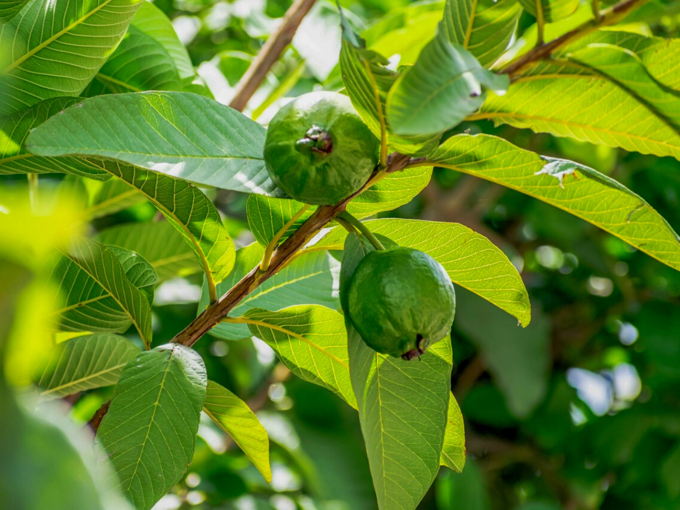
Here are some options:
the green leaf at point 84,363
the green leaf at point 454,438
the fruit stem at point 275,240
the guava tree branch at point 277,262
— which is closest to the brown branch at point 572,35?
the guava tree branch at point 277,262

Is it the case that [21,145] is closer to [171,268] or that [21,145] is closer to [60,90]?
[60,90]

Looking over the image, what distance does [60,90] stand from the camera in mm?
775

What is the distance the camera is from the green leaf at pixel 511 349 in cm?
210

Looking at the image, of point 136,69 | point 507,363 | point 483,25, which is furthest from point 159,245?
point 507,363

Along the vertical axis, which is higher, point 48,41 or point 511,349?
point 48,41

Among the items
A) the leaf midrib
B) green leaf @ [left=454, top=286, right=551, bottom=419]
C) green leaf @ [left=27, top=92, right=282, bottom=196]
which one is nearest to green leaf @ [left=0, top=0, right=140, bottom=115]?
the leaf midrib

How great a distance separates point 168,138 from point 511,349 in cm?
175

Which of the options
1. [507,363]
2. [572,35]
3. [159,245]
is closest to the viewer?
[572,35]

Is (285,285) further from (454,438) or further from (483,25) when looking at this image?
(483,25)

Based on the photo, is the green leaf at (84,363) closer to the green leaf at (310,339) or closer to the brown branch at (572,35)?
the green leaf at (310,339)

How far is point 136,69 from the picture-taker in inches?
40.2

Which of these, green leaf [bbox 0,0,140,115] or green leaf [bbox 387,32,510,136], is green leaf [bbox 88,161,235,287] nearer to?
green leaf [bbox 0,0,140,115]

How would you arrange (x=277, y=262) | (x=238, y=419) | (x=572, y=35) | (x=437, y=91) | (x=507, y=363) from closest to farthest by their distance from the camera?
(x=437, y=91)
(x=572, y=35)
(x=277, y=262)
(x=238, y=419)
(x=507, y=363)

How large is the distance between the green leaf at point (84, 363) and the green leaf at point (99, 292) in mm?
20
